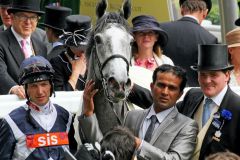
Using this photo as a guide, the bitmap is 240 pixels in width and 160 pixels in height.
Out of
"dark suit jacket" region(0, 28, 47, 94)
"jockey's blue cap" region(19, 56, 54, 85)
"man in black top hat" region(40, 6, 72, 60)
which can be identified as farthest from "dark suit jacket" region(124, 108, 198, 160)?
"man in black top hat" region(40, 6, 72, 60)

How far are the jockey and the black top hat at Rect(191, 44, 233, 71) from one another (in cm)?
112

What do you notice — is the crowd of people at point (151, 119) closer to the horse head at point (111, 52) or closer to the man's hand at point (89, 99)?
the man's hand at point (89, 99)

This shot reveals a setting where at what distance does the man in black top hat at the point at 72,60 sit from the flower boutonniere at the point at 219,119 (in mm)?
1746

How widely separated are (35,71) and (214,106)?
139cm

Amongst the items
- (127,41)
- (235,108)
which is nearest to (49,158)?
(127,41)

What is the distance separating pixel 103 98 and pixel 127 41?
469 millimetres

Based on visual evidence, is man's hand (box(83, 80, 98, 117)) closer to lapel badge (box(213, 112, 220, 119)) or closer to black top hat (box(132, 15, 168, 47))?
lapel badge (box(213, 112, 220, 119))

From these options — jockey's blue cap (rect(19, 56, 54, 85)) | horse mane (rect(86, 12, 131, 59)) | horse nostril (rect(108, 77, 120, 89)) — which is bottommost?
horse nostril (rect(108, 77, 120, 89))

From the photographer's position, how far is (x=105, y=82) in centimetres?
572

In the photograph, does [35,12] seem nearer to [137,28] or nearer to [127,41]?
[137,28]

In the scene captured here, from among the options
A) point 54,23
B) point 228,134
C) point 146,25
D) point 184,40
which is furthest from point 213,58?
point 54,23

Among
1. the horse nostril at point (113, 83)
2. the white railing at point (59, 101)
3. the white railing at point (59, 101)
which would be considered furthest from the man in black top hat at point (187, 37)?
the horse nostril at point (113, 83)

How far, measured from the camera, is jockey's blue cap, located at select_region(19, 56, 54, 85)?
6113mm

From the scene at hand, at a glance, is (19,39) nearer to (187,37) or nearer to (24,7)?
(24,7)
